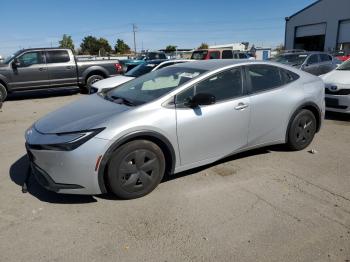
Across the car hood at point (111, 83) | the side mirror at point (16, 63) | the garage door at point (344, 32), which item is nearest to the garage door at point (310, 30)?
the garage door at point (344, 32)

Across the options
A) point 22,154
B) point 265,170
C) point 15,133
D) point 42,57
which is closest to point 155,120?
point 265,170

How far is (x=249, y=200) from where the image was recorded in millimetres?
3812

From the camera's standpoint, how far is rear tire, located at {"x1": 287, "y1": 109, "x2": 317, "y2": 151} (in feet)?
16.9

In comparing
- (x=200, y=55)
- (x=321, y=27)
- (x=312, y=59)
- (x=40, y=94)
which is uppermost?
(x=321, y=27)

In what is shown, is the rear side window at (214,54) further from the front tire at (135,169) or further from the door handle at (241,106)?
the front tire at (135,169)

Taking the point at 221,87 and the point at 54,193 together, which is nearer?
the point at 54,193

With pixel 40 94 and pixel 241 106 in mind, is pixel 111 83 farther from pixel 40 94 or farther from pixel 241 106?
pixel 241 106

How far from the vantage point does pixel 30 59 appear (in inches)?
466

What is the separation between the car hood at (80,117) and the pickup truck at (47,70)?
7972 mm

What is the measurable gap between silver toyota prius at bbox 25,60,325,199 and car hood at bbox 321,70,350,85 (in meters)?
2.76

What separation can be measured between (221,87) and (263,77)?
2.72ft

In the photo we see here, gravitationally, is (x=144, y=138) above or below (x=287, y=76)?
below

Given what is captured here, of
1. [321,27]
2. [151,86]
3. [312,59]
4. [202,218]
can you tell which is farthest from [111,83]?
[321,27]

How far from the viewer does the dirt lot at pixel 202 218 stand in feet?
9.59
